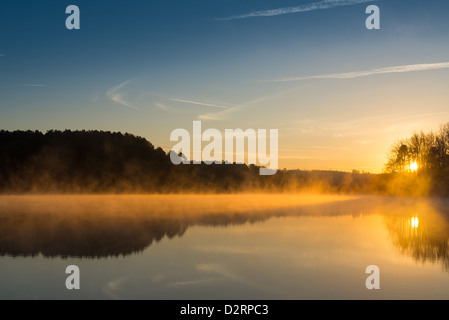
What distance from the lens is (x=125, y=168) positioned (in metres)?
104

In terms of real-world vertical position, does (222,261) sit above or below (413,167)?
below

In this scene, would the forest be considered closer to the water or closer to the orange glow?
the orange glow

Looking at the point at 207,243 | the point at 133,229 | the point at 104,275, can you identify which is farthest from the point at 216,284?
the point at 133,229

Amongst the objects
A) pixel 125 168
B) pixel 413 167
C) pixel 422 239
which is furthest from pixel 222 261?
pixel 125 168

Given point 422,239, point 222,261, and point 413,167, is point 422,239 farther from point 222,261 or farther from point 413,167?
point 413,167

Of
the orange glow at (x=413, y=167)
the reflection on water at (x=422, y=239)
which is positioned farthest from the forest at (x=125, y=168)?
the reflection on water at (x=422, y=239)

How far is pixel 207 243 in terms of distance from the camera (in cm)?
1922

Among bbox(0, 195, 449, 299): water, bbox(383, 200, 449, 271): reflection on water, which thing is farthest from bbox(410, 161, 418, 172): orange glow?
bbox(0, 195, 449, 299): water

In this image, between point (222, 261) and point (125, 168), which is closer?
point (222, 261)

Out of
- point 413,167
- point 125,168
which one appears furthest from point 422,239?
point 125,168

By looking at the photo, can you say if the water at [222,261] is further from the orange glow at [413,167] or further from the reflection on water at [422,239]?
the orange glow at [413,167]

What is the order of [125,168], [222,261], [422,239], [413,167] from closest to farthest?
[222,261]
[422,239]
[413,167]
[125,168]

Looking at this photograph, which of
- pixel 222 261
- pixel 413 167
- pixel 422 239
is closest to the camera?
pixel 222 261
